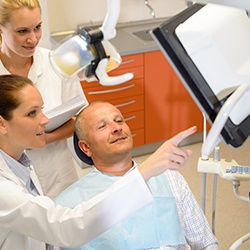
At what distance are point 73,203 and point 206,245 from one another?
54 centimetres

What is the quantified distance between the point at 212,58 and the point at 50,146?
1.29 m

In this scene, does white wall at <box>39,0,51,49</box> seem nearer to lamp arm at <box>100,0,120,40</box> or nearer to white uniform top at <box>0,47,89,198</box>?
white uniform top at <box>0,47,89,198</box>

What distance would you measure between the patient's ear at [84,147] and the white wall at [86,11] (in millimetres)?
1950

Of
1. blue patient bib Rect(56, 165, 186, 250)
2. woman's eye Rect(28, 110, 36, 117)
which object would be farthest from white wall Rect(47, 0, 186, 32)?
woman's eye Rect(28, 110, 36, 117)

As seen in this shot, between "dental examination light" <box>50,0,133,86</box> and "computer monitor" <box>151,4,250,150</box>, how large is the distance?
101 millimetres

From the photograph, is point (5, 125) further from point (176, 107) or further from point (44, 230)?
point (176, 107)

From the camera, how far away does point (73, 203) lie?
1.90 meters

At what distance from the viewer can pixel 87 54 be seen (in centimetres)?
101

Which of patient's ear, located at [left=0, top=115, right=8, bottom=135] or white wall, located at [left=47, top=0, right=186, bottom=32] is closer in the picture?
patient's ear, located at [left=0, top=115, right=8, bottom=135]

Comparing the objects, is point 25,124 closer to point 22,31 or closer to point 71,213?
point 71,213

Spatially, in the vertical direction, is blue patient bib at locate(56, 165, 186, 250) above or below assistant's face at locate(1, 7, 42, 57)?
below

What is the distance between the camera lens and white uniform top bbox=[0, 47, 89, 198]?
7.14ft

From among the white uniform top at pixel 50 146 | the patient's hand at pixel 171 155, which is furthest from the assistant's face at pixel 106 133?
the patient's hand at pixel 171 155

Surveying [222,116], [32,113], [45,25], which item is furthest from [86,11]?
[222,116]
